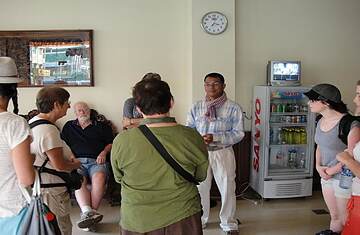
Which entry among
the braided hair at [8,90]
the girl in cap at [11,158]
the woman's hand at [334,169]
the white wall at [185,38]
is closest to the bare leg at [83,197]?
the white wall at [185,38]

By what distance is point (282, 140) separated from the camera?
4.40 meters

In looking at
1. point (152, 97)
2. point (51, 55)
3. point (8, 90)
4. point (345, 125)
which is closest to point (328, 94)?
point (345, 125)

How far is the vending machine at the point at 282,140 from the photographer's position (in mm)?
4203

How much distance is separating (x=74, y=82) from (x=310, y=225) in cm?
307

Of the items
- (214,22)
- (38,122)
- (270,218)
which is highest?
(214,22)

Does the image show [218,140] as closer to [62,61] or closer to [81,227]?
[81,227]

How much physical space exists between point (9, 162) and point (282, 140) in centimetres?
344

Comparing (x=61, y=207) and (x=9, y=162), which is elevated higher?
(x=9, y=162)

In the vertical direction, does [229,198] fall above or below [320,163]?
below

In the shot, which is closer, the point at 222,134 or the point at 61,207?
the point at 61,207

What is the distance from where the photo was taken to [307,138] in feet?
14.3

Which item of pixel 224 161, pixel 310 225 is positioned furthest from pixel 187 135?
pixel 310 225

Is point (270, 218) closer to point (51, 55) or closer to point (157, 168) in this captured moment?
point (157, 168)

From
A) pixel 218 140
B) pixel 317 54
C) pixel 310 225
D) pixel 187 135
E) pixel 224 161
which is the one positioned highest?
pixel 317 54
